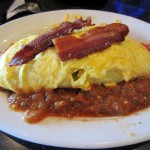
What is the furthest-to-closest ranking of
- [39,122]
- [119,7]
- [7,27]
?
[119,7] < [7,27] < [39,122]

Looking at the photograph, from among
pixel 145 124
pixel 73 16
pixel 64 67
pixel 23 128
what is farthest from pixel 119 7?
pixel 23 128

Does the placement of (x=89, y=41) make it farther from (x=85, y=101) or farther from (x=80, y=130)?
(x=80, y=130)

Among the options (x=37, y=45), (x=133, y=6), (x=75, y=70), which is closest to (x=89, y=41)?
(x=75, y=70)

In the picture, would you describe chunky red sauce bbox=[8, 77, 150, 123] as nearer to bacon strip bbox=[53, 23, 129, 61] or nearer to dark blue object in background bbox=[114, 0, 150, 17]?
bacon strip bbox=[53, 23, 129, 61]

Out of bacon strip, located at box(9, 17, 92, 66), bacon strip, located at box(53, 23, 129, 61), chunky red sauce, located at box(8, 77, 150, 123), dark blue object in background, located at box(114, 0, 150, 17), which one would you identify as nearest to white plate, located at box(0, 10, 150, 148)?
chunky red sauce, located at box(8, 77, 150, 123)

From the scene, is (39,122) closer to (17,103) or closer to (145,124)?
(17,103)

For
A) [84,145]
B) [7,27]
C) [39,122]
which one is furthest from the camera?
[7,27]
